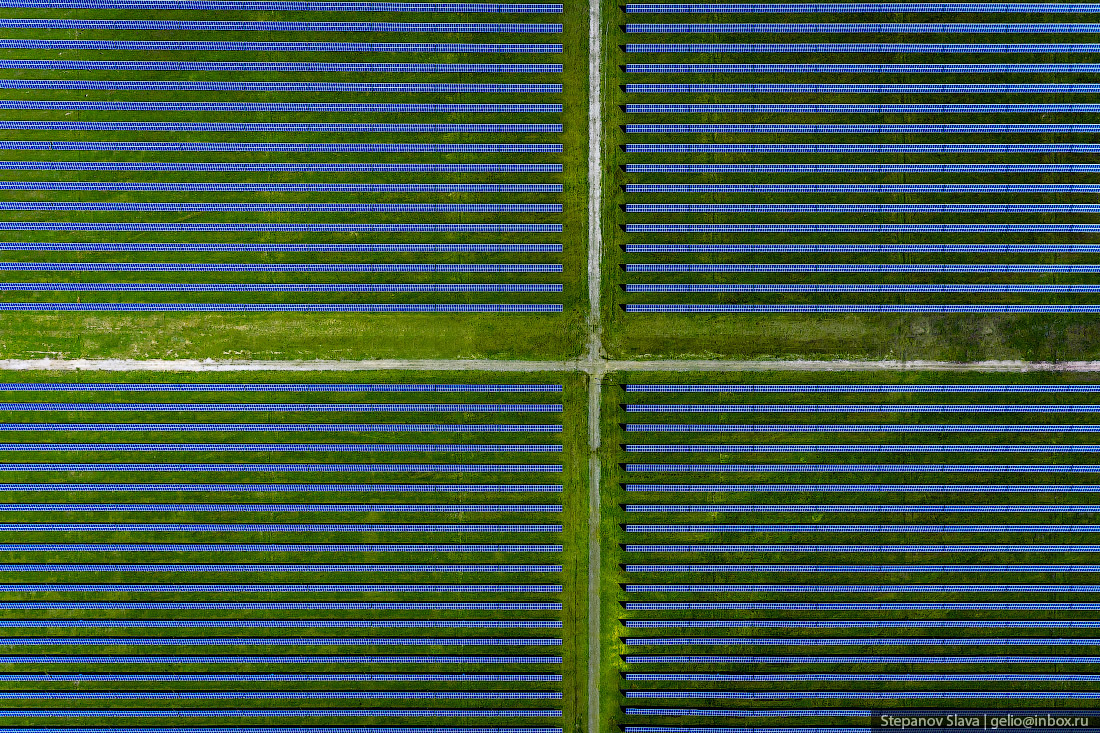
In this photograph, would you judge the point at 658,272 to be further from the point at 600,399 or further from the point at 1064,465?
the point at 1064,465

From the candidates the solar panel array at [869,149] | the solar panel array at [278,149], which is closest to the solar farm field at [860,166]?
the solar panel array at [869,149]

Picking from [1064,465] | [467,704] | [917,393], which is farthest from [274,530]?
[1064,465]

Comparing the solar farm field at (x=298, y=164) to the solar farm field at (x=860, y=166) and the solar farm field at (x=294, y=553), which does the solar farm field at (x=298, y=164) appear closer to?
the solar farm field at (x=294, y=553)

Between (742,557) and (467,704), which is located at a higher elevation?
(742,557)

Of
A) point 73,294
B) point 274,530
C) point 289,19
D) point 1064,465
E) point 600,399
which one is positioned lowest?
point 274,530

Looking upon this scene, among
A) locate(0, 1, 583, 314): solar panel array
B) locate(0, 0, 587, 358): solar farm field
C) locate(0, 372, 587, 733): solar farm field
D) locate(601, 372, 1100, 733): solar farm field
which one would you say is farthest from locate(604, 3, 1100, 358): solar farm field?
locate(0, 372, 587, 733): solar farm field
